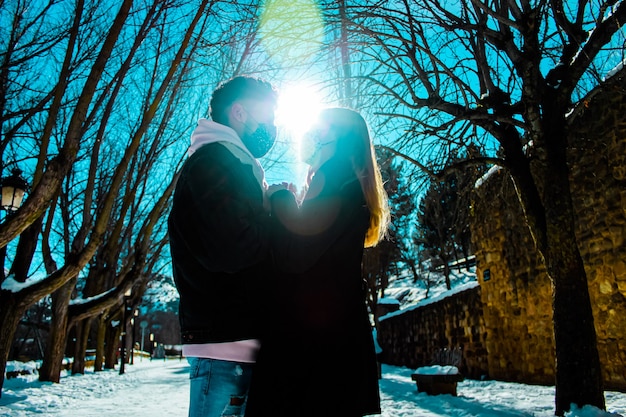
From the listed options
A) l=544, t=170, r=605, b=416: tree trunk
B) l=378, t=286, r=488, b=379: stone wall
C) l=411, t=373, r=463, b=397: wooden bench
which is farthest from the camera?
l=378, t=286, r=488, b=379: stone wall

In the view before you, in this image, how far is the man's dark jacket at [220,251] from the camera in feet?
4.37

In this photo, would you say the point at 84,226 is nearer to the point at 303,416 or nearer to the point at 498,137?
the point at 498,137

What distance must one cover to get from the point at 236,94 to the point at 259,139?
21cm

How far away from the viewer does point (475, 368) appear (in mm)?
9586

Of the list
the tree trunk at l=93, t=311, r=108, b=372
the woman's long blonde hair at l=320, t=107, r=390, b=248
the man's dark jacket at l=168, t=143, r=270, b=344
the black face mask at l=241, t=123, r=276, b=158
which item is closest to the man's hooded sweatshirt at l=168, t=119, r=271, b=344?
the man's dark jacket at l=168, t=143, r=270, b=344

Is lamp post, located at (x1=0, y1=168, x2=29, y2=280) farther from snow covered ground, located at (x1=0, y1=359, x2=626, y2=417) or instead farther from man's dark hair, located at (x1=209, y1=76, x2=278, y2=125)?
man's dark hair, located at (x1=209, y1=76, x2=278, y2=125)

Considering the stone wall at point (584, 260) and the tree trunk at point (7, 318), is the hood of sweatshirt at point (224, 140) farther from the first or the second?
the tree trunk at point (7, 318)

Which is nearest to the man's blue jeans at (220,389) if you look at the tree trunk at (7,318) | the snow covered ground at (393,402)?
the snow covered ground at (393,402)

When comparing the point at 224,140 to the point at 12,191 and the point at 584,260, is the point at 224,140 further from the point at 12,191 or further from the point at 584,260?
the point at 12,191

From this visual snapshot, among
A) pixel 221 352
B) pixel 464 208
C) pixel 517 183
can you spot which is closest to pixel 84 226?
pixel 464 208

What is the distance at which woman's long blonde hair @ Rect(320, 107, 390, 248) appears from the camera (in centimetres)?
159

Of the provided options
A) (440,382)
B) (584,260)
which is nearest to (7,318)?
(440,382)

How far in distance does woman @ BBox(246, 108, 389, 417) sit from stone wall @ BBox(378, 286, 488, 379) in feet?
29.3

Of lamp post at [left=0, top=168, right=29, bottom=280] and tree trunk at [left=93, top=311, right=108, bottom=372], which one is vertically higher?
lamp post at [left=0, top=168, right=29, bottom=280]
